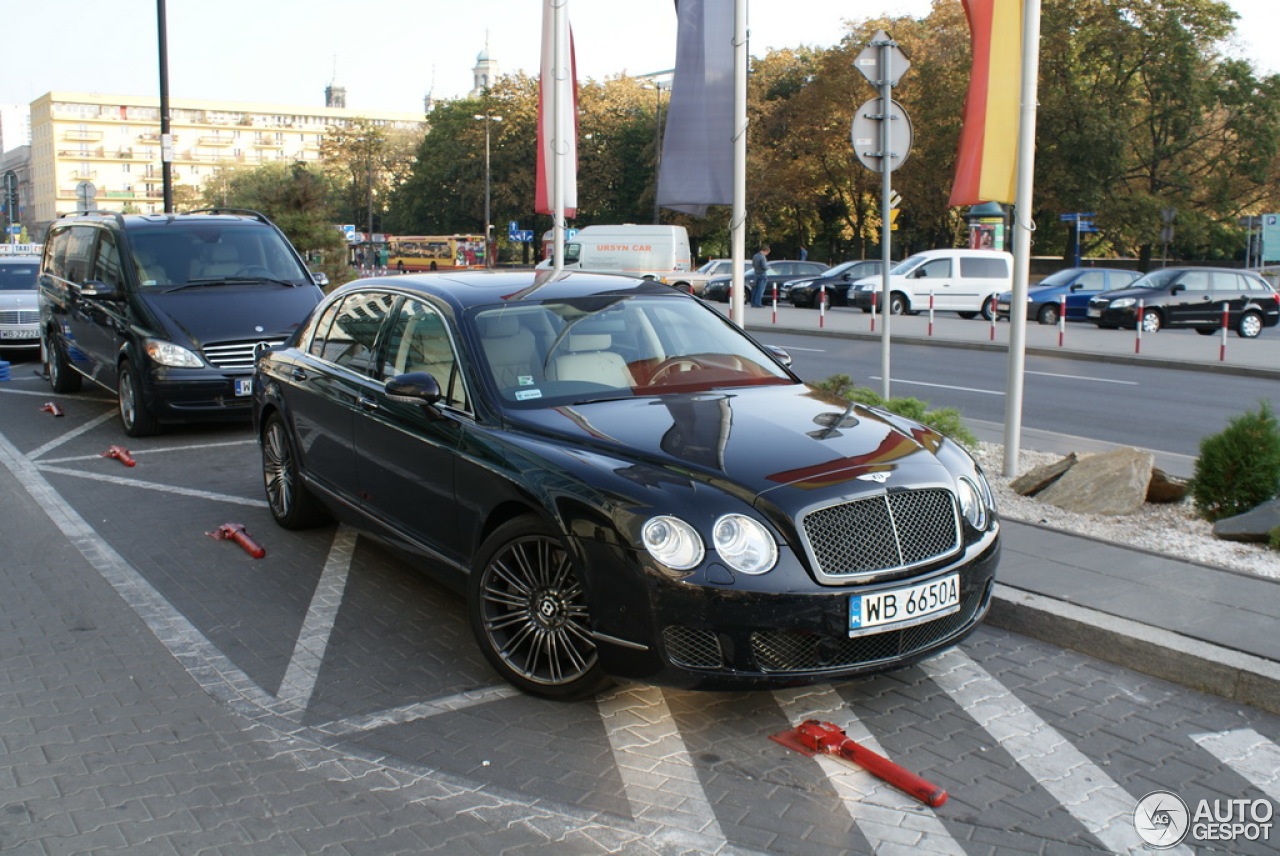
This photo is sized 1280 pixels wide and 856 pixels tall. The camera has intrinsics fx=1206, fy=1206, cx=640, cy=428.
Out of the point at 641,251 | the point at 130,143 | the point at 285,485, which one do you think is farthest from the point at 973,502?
the point at 130,143

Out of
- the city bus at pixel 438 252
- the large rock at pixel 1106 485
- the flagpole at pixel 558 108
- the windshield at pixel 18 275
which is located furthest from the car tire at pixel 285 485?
the city bus at pixel 438 252

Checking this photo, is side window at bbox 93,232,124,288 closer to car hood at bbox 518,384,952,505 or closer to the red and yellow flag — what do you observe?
the red and yellow flag

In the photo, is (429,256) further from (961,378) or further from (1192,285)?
(961,378)

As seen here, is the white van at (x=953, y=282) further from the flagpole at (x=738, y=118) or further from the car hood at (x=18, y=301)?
the flagpole at (x=738, y=118)

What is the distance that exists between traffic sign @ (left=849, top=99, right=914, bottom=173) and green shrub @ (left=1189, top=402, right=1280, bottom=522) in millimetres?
4353

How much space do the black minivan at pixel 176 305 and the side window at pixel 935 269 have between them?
902 inches

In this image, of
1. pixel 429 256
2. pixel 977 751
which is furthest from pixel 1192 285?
pixel 429 256

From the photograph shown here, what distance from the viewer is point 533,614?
455cm

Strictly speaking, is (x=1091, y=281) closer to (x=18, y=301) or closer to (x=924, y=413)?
(x=924, y=413)

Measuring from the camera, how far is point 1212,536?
260 inches

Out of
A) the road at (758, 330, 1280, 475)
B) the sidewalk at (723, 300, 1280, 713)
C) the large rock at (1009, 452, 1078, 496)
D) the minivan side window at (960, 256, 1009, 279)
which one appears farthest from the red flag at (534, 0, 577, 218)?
the minivan side window at (960, 256, 1009, 279)

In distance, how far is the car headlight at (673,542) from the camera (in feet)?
13.2

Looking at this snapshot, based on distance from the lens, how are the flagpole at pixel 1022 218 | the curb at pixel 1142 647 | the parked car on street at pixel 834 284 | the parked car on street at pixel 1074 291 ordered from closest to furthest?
the curb at pixel 1142 647 → the flagpole at pixel 1022 218 → the parked car on street at pixel 1074 291 → the parked car on street at pixel 834 284

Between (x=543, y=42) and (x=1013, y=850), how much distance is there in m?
12.5
